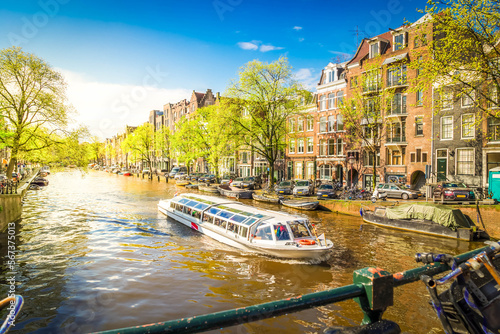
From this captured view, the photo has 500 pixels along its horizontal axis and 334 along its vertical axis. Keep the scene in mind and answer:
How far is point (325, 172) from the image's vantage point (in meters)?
43.5

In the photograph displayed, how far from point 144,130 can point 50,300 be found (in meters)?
79.3

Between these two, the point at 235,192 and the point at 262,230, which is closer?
the point at 262,230

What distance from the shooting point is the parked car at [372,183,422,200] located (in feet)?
92.0

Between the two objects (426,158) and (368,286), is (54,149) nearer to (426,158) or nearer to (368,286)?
(368,286)

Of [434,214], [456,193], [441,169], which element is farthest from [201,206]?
[441,169]

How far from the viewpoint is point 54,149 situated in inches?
993

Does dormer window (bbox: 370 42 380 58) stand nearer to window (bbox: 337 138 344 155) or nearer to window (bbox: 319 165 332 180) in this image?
window (bbox: 337 138 344 155)

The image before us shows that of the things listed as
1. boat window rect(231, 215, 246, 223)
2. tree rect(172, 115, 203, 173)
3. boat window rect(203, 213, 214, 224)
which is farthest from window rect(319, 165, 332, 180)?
boat window rect(231, 215, 246, 223)

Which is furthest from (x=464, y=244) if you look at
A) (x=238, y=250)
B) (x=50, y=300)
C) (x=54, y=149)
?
(x=54, y=149)

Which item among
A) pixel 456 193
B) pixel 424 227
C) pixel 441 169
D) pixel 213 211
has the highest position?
pixel 441 169

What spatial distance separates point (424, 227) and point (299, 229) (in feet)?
33.3

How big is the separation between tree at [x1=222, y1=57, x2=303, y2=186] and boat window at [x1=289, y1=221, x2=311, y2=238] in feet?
72.8

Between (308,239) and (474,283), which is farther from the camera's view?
(308,239)

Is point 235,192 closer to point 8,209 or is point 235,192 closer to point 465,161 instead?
point 8,209
